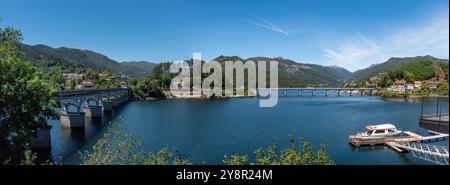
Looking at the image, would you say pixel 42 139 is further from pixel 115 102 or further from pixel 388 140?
pixel 115 102

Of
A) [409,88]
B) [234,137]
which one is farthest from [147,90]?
[409,88]

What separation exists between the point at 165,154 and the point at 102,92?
174 feet

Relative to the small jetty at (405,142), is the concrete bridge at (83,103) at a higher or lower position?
higher

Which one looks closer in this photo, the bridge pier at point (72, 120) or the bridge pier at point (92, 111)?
the bridge pier at point (72, 120)

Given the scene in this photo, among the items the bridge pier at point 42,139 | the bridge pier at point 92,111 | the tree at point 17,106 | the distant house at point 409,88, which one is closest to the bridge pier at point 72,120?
the bridge pier at point 42,139

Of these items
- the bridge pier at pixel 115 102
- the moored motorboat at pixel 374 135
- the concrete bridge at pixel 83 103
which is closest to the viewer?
the moored motorboat at pixel 374 135

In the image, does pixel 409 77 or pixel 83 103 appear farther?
pixel 409 77

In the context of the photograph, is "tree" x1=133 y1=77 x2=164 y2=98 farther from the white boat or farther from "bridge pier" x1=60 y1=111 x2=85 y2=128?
the white boat

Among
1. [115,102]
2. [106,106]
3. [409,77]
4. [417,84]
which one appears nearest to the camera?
[106,106]

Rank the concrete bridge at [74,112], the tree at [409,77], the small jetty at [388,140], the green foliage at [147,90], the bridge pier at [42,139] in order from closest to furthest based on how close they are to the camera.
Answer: the bridge pier at [42,139], the concrete bridge at [74,112], the small jetty at [388,140], the green foliage at [147,90], the tree at [409,77]

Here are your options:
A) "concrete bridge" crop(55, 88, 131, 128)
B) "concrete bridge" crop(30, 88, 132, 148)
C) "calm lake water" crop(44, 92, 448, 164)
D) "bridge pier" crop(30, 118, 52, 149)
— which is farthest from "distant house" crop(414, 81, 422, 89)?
"bridge pier" crop(30, 118, 52, 149)

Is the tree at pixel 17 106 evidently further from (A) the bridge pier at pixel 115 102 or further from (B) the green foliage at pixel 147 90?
(B) the green foliage at pixel 147 90

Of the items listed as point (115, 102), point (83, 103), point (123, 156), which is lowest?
point (115, 102)

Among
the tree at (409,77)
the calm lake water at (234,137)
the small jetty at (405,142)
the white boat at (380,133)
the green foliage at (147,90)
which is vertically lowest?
the calm lake water at (234,137)
